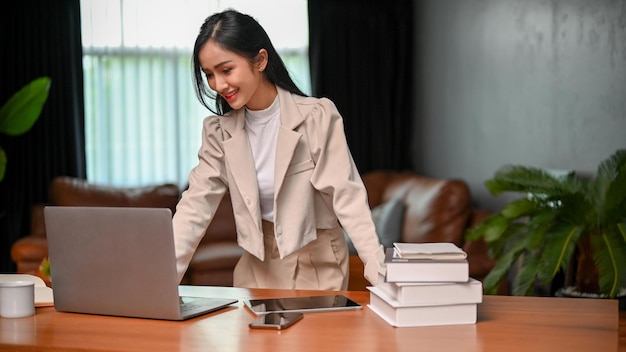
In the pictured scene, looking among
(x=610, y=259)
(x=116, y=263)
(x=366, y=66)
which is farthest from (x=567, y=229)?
(x=366, y=66)

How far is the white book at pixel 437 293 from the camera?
73.3 inches

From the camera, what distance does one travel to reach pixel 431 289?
1.87 meters

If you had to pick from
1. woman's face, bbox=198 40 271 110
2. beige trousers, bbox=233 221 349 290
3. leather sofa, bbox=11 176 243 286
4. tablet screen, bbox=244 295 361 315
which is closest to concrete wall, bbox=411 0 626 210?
leather sofa, bbox=11 176 243 286

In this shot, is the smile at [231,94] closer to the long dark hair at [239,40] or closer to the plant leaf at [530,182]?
the long dark hair at [239,40]

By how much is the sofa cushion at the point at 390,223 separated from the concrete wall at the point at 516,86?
1.63 ft

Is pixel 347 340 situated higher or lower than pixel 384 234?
higher

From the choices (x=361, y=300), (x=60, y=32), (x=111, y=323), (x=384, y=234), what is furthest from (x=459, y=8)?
(x=111, y=323)

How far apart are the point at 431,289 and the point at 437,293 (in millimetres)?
15

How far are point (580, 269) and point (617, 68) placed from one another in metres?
0.93

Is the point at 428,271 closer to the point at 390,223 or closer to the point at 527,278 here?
the point at 527,278

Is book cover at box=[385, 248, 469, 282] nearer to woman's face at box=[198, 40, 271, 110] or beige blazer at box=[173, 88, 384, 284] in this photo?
beige blazer at box=[173, 88, 384, 284]

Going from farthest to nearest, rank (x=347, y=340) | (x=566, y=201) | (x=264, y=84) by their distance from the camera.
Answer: (x=566, y=201) → (x=264, y=84) → (x=347, y=340)

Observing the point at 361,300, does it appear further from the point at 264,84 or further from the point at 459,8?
the point at 459,8

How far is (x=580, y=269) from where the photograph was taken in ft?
13.1
